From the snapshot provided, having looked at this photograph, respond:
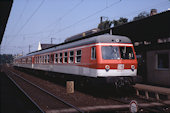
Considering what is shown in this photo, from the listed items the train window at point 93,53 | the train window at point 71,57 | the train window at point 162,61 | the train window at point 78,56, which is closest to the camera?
the train window at point 93,53

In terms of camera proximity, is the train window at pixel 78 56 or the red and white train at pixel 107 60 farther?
the train window at pixel 78 56

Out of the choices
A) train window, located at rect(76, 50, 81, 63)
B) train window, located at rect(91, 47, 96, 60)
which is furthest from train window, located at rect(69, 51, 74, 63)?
train window, located at rect(91, 47, 96, 60)

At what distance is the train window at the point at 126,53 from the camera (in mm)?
9953

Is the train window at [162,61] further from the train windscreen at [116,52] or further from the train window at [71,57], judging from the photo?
the train window at [71,57]

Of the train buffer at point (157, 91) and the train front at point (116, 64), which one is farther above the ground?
the train front at point (116, 64)

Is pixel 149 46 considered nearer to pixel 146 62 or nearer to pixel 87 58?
pixel 146 62

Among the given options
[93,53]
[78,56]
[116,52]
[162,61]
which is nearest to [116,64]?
[116,52]

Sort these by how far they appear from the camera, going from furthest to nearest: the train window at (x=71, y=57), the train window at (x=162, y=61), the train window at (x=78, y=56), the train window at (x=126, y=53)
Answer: the train window at (x=162, y=61)
the train window at (x=71, y=57)
the train window at (x=78, y=56)
the train window at (x=126, y=53)

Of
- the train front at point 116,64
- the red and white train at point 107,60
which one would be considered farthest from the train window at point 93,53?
the train front at point 116,64

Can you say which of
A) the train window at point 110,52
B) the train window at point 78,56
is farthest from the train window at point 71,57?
the train window at point 110,52

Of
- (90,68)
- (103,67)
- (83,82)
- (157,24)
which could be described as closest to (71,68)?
(83,82)

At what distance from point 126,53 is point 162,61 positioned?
4787mm

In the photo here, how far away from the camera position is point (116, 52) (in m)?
9.81

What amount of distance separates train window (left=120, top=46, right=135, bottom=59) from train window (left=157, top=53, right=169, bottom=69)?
428 cm
